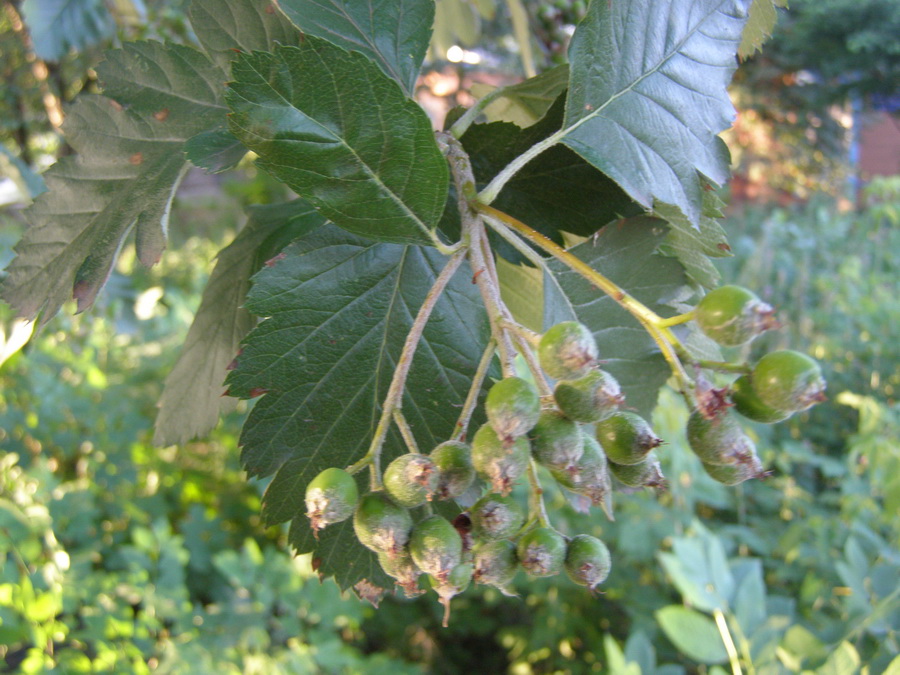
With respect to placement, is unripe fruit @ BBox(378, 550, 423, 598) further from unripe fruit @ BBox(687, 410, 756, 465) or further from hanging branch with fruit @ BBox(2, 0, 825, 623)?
unripe fruit @ BBox(687, 410, 756, 465)

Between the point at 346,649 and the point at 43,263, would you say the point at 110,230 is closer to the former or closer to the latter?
the point at 43,263

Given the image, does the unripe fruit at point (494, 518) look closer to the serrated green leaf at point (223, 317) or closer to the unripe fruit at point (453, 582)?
the unripe fruit at point (453, 582)

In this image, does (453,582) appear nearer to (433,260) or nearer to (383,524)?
(383,524)

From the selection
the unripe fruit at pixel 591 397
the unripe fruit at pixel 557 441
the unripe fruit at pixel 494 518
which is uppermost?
the unripe fruit at pixel 591 397

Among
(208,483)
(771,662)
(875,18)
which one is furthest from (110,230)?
(875,18)

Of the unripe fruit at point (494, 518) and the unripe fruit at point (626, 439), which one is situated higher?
the unripe fruit at point (626, 439)

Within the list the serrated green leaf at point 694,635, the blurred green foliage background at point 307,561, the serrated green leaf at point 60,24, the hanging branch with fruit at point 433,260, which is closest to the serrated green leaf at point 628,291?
the hanging branch with fruit at point 433,260

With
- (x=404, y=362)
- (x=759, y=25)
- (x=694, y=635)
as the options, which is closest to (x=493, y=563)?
(x=404, y=362)
